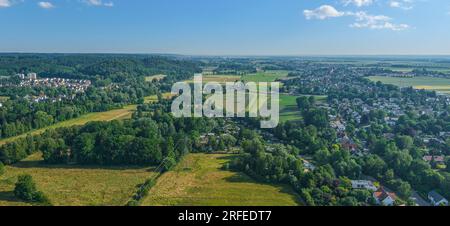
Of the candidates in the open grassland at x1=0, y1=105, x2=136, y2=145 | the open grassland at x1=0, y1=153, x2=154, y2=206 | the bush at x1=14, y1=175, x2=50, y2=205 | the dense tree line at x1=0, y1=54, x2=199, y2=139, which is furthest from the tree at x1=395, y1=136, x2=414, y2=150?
the dense tree line at x1=0, y1=54, x2=199, y2=139

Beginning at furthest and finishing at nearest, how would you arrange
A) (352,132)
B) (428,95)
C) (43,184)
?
(428,95) < (352,132) < (43,184)

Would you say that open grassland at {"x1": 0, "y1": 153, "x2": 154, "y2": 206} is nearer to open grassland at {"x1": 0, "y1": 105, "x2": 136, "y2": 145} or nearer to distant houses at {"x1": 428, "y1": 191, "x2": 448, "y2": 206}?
open grassland at {"x1": 0, "y1": 105, "x2": 136, "y2": 145}

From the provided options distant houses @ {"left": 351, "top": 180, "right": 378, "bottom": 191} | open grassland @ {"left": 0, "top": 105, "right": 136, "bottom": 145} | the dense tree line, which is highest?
the dense tree line

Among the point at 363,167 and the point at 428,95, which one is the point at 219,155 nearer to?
A: the point at 363,167

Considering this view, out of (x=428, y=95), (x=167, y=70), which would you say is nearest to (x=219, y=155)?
(x=428, y=95)
